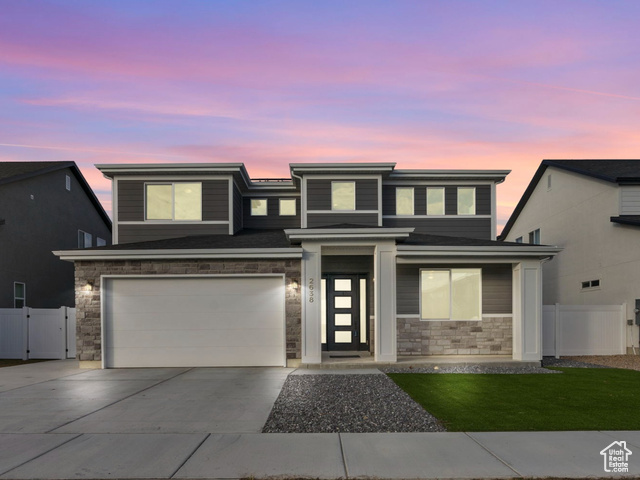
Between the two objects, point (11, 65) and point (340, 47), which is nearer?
point (340, 47)

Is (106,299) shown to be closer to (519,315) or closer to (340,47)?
(340,47)

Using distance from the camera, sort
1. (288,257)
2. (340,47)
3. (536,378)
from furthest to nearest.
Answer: (340,47) < (288,257) < (536,378)

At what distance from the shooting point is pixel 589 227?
19016mm

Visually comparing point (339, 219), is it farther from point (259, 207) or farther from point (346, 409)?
point (346, 409)

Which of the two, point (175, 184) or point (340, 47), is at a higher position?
point (340, 47)

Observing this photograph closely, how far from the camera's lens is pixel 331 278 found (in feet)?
49.8

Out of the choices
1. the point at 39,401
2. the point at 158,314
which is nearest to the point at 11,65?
the point at 158,314

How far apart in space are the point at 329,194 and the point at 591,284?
10.7 metres

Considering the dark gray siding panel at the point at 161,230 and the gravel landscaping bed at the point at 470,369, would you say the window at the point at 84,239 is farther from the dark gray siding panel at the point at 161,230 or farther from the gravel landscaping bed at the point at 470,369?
the gravel landscaping bed at the point at 470,369

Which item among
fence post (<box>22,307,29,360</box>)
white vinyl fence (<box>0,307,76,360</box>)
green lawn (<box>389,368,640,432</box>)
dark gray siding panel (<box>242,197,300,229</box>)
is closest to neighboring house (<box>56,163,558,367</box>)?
dark gray siding panel (<box>242,197,300,229</box>)

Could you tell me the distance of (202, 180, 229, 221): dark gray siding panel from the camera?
54.6 feet

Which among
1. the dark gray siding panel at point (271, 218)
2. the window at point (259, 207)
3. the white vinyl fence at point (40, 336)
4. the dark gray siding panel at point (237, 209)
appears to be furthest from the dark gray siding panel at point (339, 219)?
Result: the white vinyl fence at point (40, 336)

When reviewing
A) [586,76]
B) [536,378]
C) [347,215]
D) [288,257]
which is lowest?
[536,378]

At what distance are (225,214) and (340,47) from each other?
6.44m
